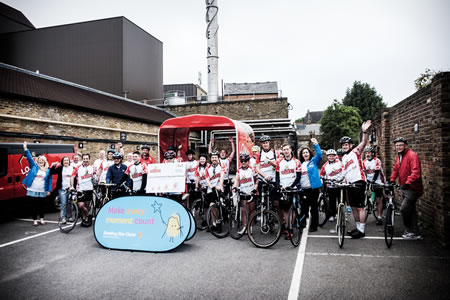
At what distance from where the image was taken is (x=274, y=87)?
4894 centimetres

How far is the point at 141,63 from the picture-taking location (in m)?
29.7

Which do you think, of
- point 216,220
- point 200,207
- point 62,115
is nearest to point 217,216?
point 216,220

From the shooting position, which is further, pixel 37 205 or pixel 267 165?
pixel 37 205

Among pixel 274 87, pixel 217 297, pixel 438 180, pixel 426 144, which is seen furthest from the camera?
pixel 274 87

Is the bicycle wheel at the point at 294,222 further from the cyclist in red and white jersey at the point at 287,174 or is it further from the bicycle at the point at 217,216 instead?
the bicycle at the point at 217,216

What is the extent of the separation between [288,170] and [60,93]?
11896mm

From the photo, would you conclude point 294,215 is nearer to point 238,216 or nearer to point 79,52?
point 238,216

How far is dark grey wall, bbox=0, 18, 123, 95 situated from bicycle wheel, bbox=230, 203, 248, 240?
2382cm

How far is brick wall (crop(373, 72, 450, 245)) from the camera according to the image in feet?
17.3

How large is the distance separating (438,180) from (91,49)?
29.4m

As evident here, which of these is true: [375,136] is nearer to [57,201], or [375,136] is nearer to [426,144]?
[426,144]

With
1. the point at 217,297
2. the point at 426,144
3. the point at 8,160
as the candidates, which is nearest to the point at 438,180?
the point at 426,144

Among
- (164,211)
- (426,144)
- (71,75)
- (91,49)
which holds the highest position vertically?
(91,49)

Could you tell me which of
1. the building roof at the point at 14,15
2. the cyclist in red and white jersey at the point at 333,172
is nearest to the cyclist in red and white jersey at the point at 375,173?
the cyclist in red and white jersey at the point at 333,172
